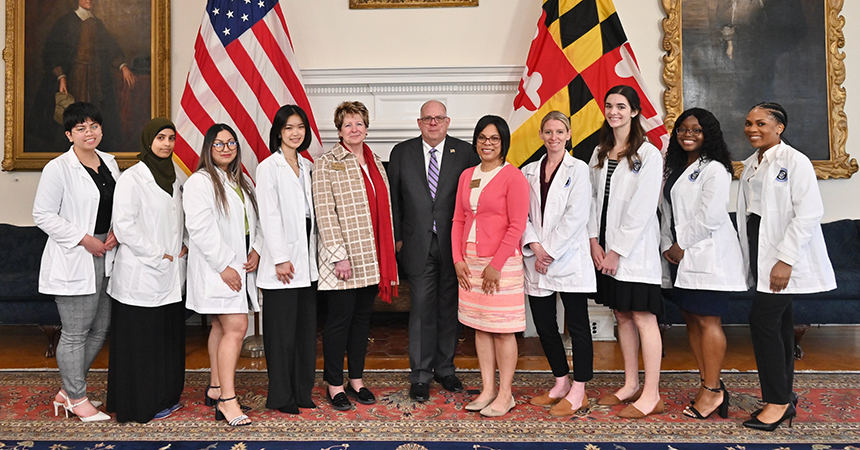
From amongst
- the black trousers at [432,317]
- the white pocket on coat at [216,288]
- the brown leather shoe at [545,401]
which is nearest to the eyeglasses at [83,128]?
the white pocket on coat at [216,288]

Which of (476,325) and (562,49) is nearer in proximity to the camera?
(476,325)

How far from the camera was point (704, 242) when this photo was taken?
9.02 feet

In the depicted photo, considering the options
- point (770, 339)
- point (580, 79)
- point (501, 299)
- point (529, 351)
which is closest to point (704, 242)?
point (770, 339)

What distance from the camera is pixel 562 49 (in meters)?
4.20

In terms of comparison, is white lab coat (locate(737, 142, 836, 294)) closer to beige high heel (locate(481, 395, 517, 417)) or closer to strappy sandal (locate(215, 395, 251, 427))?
beige high heel (locate(481, 395, 517, 417))

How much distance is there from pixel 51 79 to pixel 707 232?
5.34 meters

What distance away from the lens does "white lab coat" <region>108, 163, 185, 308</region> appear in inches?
106

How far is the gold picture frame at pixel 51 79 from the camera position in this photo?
4812 millimetres

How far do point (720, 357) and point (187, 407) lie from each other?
9.33 ft

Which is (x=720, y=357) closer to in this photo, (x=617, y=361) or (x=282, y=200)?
(x=617, y=361)

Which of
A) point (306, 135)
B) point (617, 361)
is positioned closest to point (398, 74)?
point (306, 135)

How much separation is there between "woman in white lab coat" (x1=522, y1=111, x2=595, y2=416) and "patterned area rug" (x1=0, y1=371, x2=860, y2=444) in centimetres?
29

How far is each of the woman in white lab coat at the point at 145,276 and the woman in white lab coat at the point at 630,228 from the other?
2207 millimetres

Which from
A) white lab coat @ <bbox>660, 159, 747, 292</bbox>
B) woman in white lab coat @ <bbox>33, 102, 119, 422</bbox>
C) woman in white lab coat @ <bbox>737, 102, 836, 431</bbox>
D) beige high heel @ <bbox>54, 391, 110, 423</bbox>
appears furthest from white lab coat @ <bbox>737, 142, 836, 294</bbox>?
beige high heel @ <bbox>54, 391, 110, 423</bbox>
